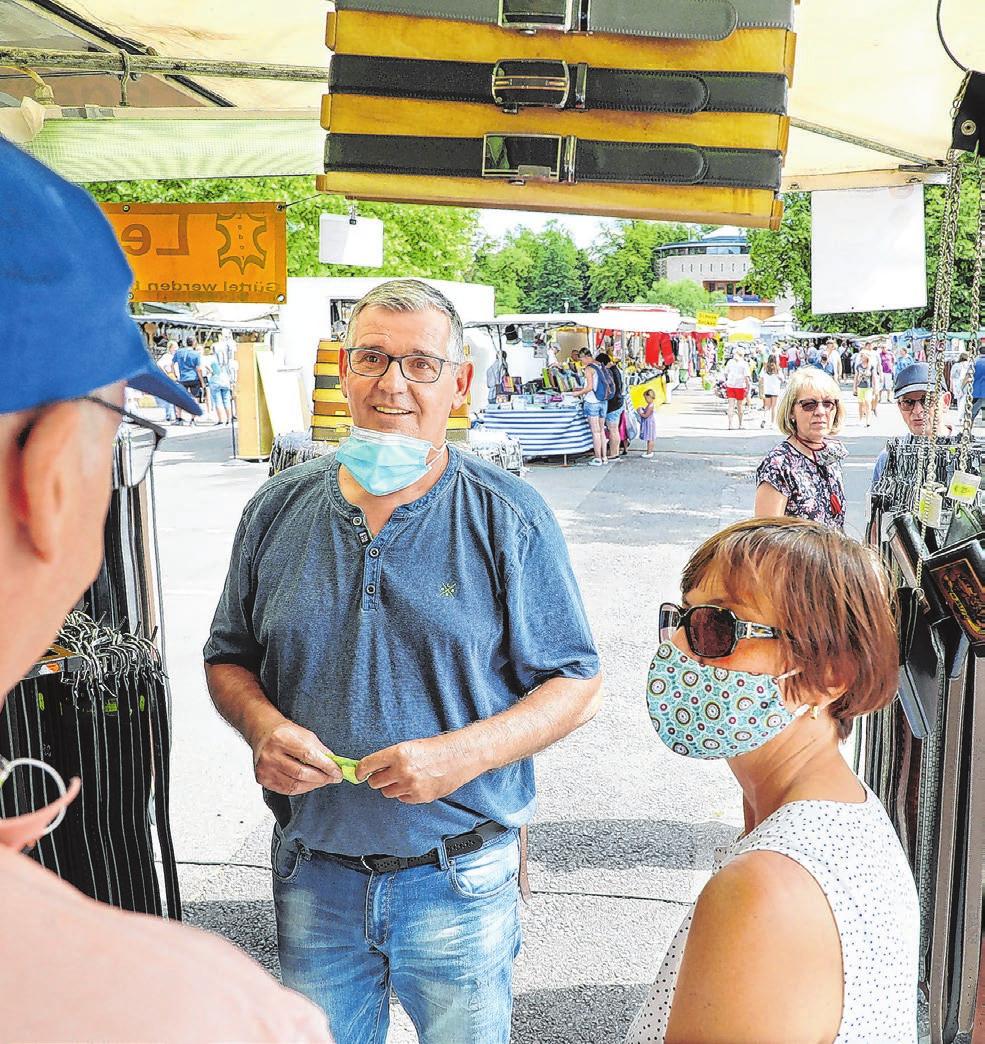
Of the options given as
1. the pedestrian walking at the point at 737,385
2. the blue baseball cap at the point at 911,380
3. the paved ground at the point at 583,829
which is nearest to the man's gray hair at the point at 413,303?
the paved ground at the point at 583,829

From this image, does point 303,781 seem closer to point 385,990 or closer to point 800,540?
point 385,990

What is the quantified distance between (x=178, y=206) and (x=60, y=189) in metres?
4.35

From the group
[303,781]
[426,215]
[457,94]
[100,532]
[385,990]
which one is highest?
[426,215]

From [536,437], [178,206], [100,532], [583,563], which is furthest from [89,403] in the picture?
[536,437]

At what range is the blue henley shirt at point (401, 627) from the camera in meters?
2.02

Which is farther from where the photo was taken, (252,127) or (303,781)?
(252,127)

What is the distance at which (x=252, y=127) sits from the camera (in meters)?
3.94

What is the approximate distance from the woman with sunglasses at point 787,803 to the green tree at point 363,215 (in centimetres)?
1305

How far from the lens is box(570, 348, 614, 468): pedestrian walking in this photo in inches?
674

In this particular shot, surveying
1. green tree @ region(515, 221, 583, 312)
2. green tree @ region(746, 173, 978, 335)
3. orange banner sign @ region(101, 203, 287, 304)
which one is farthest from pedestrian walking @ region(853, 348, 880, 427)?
green tree @ region(515, 221, 583, 312)

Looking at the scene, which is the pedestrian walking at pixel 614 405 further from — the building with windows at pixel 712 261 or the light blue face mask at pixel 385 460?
the building with windows at pixel 712 261

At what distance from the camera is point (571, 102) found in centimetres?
226

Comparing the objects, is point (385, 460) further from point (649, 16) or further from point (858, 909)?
point (858, 909)

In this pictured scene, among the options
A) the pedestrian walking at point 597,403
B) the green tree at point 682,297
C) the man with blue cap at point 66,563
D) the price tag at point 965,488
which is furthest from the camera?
the green tree at point 682,297
